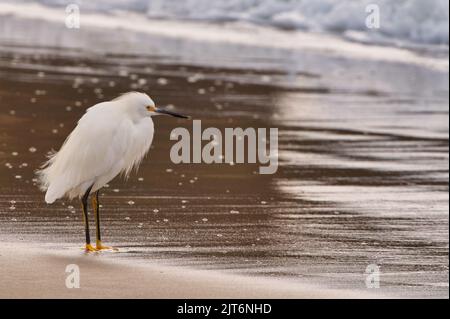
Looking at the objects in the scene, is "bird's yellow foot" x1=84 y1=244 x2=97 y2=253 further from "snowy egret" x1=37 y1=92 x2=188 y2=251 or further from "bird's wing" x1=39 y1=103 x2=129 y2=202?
"bird's wing" x1=39 y1=103 x2=129 y2=202

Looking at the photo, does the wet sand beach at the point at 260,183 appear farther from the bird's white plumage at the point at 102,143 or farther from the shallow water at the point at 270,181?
the bird's white plumage at the point at 102,143

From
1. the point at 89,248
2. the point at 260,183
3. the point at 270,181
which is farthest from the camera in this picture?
the point at 270,181

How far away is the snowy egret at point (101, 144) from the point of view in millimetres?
7621

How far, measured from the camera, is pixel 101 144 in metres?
7.63

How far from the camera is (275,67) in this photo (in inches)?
695

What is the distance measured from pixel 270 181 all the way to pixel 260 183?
0.13m

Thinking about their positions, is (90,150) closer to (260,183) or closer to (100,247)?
(100,247)

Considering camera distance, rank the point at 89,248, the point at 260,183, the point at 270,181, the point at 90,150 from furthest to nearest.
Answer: the point at 270,181 → the point at 260,183 → the point at 90,150 → the point at 89,248

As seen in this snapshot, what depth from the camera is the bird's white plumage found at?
7621mm

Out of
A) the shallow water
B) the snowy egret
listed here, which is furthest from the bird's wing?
the shallow water

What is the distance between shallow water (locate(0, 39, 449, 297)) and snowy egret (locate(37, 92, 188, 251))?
13.8 inches

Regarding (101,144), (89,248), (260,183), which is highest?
(101,144)

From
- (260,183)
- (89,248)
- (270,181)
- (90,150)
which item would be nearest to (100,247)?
(89,248)

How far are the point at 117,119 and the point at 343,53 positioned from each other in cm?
1243
